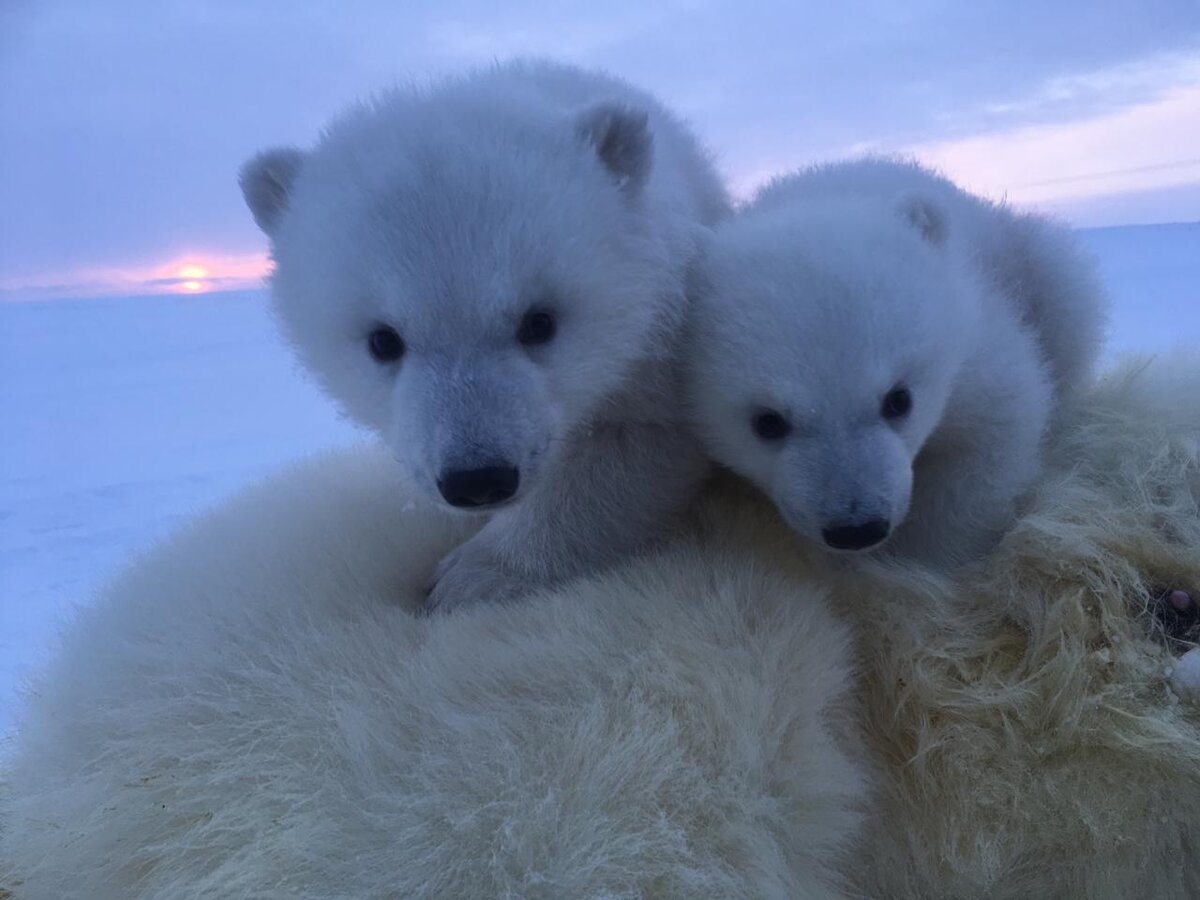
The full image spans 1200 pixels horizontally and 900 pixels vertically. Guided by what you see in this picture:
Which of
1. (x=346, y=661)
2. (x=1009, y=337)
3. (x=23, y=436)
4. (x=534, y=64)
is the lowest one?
(x=23, y=436)

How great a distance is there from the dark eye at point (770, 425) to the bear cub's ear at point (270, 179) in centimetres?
62

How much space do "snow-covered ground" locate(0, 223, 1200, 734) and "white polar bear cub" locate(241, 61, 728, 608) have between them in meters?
0.30

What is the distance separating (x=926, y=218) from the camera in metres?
1.17

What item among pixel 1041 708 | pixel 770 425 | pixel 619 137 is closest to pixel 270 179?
pixel 619 137

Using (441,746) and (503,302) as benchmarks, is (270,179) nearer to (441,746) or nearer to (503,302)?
(503,302)

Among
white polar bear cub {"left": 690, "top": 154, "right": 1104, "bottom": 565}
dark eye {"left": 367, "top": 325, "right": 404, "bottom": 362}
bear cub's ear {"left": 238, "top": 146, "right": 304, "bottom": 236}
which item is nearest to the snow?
white polar bear cub {"left": 690, "top": 154, "right": 1104, "bottom": 565}

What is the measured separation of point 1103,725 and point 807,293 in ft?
1.69

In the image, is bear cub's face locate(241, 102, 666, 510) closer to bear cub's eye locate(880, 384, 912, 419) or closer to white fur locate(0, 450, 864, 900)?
white fur locate(0, 450, 864, 900)

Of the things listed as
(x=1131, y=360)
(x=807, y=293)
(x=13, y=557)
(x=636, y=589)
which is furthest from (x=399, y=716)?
(x=13, y=557)

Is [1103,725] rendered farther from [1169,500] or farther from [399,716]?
[399,716]

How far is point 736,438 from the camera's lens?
111 cm

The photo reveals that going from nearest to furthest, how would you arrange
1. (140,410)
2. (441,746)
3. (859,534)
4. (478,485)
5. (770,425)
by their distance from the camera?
(441,746)
(478,485)
(859,534)
(770,425)
(140,410)

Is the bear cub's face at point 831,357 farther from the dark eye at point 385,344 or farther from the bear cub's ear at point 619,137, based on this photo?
the dark eye at point 385,344

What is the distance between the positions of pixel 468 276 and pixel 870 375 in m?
0.44
